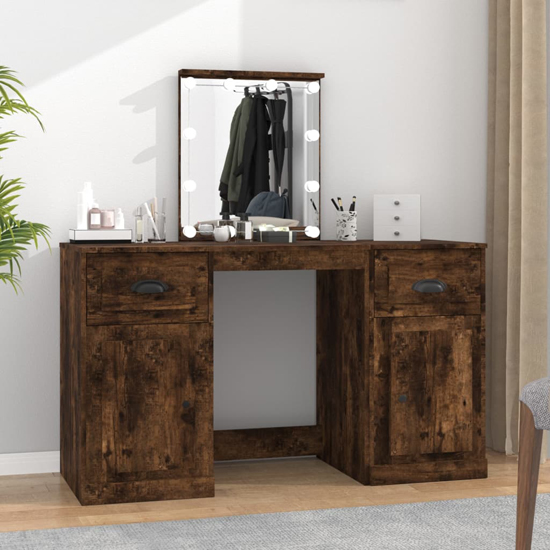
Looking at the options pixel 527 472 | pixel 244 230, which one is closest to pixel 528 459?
pixel 527 472

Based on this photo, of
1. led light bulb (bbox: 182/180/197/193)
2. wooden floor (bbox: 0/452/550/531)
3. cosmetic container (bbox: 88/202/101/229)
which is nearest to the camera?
wooden floor (bbox: 0/452/550/531)

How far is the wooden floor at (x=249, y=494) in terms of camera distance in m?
2.99

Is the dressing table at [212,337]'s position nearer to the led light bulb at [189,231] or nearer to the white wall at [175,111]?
the led light bulb at [189,231]

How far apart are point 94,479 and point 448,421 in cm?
126

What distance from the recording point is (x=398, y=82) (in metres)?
3.88

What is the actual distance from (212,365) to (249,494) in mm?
467

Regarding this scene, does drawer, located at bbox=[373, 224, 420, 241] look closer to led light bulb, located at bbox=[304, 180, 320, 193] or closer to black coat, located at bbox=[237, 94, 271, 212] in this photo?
led light bulb, located at bbox=[304, 180, 320, 193]

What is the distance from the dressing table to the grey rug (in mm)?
311

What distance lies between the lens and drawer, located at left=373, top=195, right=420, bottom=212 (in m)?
3.72

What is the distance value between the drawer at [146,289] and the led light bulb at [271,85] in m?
0.87

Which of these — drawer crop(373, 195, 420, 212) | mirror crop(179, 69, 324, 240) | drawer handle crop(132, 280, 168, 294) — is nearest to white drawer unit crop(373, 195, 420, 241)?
drawer crop(373, 195, 420, 212)

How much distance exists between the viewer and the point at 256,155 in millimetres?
3674

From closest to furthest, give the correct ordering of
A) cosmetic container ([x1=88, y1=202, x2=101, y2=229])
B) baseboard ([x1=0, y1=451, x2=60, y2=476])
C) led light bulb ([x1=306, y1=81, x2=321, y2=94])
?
cosmetic container ([x1=88, y1=202, x2=101, y2=229]) → baseboard ([x1=0, y1=451, x2=60, y2=476]) → led light bulb ([x1=306, y1=81, x2=321, y2=94])

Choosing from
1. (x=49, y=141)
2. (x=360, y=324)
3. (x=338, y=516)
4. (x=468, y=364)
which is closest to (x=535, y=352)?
(x=468, y=364)
